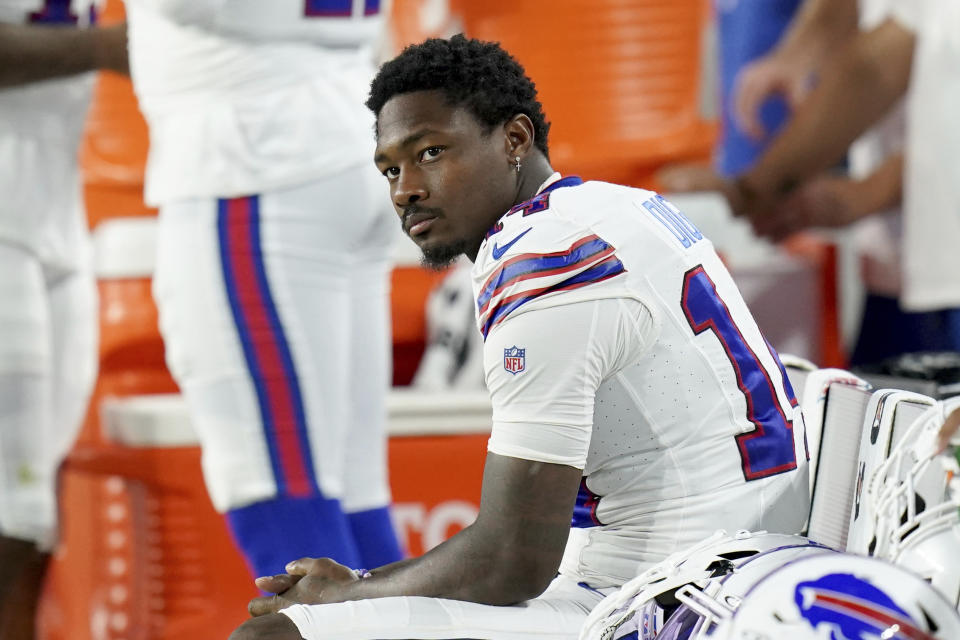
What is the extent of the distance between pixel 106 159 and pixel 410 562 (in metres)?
1.54

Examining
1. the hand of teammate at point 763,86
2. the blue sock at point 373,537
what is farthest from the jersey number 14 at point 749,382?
the hand of teammate at point 763,86

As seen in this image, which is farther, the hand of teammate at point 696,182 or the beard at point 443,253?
the hand of teammate at point 696,182

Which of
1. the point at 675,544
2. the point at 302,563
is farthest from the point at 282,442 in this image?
the point at 675,544

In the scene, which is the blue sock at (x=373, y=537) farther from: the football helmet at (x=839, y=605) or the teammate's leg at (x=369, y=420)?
the football helmet at (x=839, y=605)

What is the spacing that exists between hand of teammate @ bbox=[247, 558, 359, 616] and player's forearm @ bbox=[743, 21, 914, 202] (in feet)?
6.28

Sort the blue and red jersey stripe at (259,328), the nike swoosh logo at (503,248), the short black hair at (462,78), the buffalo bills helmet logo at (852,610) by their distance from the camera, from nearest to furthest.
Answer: the buffalo bills helmet logo at (852,610)
the nike swoosh logo at (503,248)
the short black hair at (462,78)
the blue and red jersey stripe at (259,328)

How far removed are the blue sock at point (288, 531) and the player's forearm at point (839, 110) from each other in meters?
1.38

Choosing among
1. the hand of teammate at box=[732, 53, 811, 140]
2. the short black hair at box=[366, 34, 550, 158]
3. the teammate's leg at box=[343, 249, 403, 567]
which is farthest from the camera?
the hand of teammate at box=[732, 53, 811, 140]

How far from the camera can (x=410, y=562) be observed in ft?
3.99

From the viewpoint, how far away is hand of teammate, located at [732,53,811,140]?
2.91m

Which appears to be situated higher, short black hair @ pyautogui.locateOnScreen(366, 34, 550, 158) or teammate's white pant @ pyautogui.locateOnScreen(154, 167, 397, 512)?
short black hair @ pyautogui.locateOnScreen(366, 34, 550, 158)

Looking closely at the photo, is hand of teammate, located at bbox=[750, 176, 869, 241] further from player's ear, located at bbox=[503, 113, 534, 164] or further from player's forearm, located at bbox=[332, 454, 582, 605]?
player's forearm, located at bbox=[332, 454, 582, 605]

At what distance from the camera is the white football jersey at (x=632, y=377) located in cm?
116

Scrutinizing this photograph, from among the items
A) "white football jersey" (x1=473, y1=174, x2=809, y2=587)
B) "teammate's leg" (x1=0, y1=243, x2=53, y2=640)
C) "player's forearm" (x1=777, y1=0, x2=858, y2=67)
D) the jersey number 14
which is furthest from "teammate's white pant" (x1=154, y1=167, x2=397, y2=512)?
"player's forearm" (x1=777, y1=0, x2=858, y2=67)
